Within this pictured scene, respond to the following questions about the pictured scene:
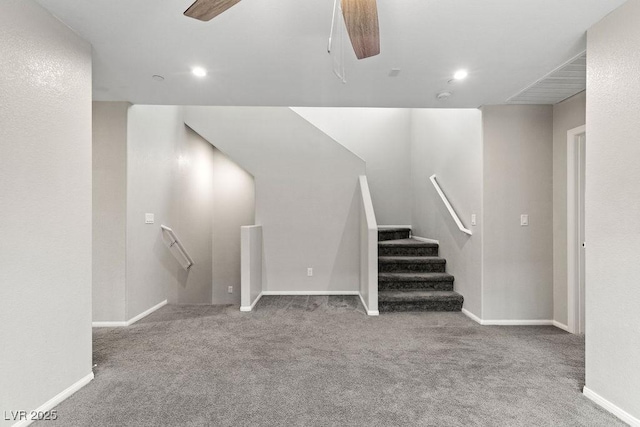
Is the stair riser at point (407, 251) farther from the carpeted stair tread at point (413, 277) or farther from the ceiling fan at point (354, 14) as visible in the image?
the ceiling fan at point (354, 14)

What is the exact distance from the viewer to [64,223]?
205 cm

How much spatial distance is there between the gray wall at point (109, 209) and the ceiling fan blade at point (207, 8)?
2370mm

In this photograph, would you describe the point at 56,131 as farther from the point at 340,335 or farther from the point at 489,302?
the point at 489,302

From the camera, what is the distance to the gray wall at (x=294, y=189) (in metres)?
4.86

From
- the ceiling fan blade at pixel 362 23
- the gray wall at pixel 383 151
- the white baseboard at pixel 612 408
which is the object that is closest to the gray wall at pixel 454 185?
the gray wall at pixel 383 151

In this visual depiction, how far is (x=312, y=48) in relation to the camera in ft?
7.72

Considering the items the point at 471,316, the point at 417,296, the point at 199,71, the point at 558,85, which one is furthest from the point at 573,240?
the point at 199,71

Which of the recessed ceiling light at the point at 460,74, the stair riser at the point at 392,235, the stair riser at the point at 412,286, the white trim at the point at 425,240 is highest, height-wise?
the recessed ceiling light at the point at 460,74

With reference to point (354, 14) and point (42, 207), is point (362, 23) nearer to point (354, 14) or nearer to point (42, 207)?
point (354, 14)

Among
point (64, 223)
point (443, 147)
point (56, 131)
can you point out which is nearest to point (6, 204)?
point (64, 223)

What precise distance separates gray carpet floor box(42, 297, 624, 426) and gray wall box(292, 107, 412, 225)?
2757 millimetres

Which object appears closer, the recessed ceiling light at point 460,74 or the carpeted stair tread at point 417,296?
the recessed ceiling light at point 460,74

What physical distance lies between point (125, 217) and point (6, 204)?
5.89 ft

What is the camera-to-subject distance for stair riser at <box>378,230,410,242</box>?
5177mm
